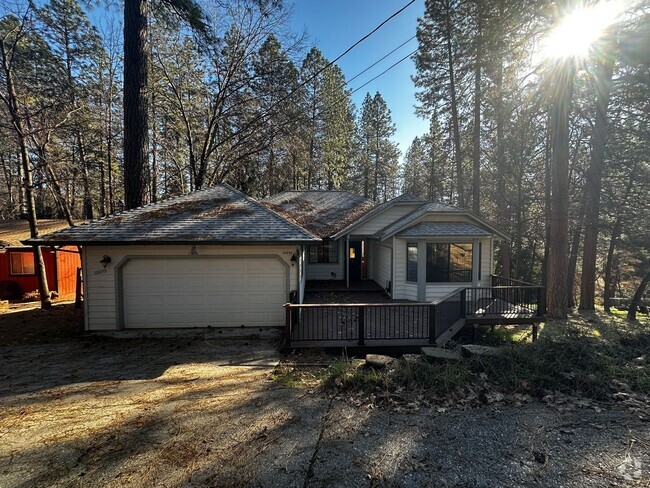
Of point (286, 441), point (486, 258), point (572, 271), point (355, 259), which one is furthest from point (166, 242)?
point (572, 271)

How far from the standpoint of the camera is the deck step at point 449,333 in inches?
275

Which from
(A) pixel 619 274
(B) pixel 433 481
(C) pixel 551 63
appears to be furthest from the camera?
(A) pixel 619 274

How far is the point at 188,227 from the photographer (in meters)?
7.95

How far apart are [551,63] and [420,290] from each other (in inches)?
325

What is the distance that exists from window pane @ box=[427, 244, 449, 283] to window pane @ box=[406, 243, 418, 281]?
465 millimetres

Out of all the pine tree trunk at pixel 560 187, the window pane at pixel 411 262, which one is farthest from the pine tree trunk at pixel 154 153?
the pine tree trunk at pixel 560 187

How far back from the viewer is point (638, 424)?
3.18m

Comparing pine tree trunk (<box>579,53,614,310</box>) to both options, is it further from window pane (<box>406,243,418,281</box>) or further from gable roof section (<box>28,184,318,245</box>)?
gable roof section (<box>28,184,318,245</box>)

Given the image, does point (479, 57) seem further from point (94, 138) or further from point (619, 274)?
point (619, 274)

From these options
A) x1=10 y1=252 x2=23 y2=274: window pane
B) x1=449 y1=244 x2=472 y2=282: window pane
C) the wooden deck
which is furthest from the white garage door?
x1=10 y1=252 x2=23 y2=274: window pane

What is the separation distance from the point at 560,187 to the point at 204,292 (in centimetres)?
1176

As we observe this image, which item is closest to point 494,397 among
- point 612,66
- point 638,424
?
point 638,424

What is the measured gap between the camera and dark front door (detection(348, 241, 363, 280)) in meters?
15.6

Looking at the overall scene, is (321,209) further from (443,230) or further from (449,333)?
(449,333)
